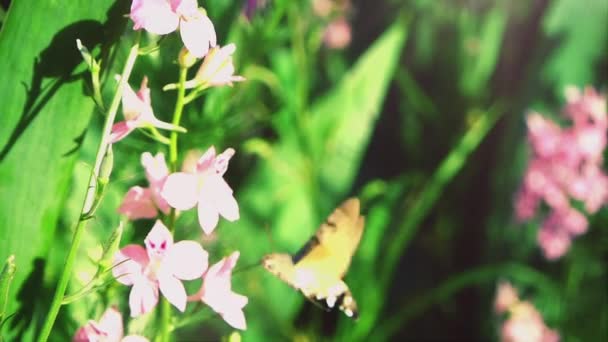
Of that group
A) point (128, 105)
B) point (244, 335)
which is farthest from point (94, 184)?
point (244, 335)

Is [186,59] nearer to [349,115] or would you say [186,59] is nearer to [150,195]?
[150,195]

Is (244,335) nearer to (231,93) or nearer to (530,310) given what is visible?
(231,93)

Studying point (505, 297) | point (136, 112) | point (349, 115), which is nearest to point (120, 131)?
point (136, 112)

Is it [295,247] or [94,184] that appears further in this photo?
[295,247]

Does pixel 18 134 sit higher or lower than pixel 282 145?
lower

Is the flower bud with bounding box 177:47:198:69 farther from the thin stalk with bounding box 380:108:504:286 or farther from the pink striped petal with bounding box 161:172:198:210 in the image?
the thin stalk with bounding box 380:108:504:286

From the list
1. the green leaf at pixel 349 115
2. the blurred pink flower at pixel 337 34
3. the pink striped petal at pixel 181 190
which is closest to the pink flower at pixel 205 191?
the pink striped petal at pixel 181 190
